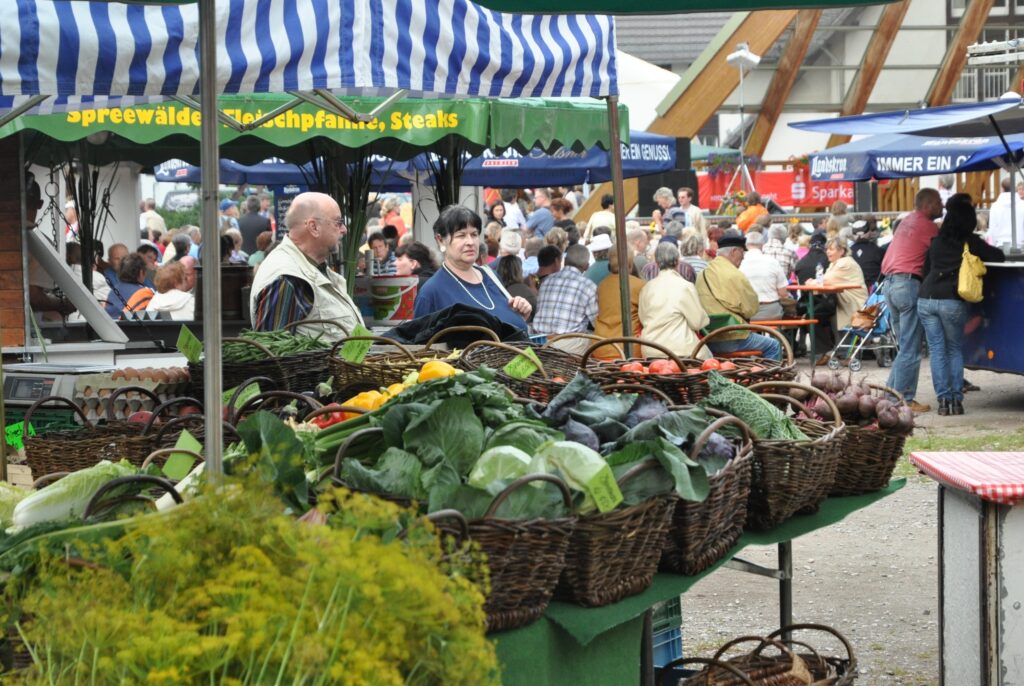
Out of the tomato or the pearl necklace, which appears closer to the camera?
the tomato

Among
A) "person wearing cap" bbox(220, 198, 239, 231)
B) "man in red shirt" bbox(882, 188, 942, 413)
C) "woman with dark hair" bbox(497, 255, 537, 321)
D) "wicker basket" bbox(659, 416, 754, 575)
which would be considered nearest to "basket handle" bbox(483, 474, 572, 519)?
"wicker basket" bbox(659, 416, 754, 575)

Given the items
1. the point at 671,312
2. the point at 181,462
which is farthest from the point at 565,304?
the point at 181,462

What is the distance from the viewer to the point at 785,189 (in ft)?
84.0

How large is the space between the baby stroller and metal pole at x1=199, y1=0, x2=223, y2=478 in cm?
1192

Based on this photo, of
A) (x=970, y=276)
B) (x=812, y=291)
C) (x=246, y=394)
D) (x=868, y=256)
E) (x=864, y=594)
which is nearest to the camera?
(x=246, y=394)

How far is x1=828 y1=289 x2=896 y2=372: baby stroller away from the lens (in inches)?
561

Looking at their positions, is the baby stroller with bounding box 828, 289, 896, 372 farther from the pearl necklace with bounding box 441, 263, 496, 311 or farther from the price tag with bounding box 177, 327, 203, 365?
the price tag with bounding box 177, 327, 203, 365

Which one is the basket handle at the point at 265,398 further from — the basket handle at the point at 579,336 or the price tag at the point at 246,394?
the basket handle at the point at 579,336

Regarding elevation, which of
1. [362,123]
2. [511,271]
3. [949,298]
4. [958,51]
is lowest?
[949,298]

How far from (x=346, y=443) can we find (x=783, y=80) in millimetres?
25501

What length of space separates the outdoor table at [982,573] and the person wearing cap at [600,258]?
5572mm

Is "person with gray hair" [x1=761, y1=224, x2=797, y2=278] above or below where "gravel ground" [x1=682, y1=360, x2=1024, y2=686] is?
above

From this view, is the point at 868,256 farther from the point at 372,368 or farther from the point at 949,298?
the point at 372,368

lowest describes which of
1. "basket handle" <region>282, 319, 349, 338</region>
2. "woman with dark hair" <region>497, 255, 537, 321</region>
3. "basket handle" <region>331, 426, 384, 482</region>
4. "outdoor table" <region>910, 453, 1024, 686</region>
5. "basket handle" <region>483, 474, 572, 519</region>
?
"outdoor table" <region>910, 453, 1024, 686</region>
